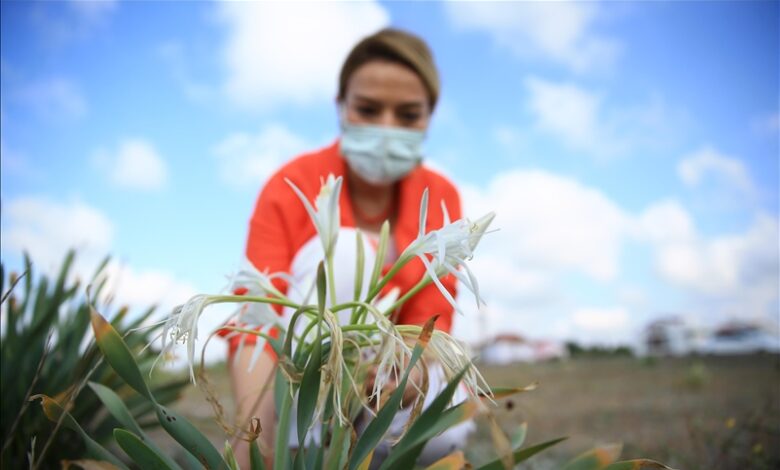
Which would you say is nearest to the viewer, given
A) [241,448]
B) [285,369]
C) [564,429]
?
[285,369]

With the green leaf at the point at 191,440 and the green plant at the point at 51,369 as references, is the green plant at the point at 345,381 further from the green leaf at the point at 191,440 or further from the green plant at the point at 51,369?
the green plant at the point at 51,369

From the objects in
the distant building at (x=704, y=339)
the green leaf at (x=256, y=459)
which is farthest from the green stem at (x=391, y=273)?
the distant building at (x=704, y=339)

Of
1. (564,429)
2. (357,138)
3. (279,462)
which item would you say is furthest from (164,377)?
(279,462)

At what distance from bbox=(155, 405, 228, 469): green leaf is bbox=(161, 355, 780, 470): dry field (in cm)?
30

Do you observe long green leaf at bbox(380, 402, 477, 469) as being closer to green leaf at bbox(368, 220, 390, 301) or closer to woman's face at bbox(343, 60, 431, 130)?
green leaf at bbox(368, 220, 390, 301)

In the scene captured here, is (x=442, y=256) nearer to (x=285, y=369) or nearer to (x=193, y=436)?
(x=285, y=369)

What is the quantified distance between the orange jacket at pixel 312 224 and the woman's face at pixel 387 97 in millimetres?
233

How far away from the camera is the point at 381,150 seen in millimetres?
2201

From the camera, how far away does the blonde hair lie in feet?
7.60

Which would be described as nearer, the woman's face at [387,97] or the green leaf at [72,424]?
the green leaf at [72,424]

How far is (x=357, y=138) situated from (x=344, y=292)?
0.67 meters

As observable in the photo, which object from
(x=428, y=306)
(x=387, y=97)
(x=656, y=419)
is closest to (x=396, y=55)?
(x=387, y=97)

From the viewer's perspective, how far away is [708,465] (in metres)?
2.17

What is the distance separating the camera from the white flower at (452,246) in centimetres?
94
